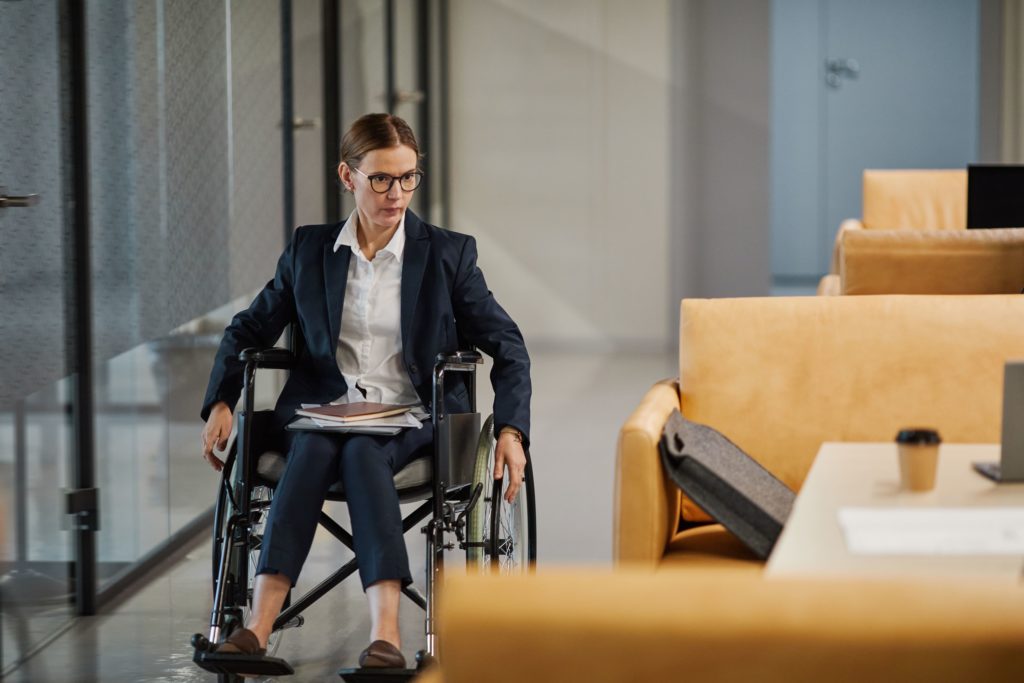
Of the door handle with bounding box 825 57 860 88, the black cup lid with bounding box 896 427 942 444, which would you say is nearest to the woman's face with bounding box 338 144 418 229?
the black cup lid with bounding box 896 427 942 444

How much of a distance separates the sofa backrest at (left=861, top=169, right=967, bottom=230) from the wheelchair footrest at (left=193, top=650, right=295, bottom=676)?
4094 millimetres

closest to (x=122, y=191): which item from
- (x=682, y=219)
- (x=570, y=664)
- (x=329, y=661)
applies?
(x=329, y=661)

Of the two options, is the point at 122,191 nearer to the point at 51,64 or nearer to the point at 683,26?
the point at 51,64

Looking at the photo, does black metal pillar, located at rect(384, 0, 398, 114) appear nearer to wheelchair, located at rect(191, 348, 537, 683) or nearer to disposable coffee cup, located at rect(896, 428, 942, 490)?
wheelchair, located at rect(191, 348, 537, 683)

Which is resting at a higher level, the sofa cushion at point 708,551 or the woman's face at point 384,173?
the woman's face at point 384,173

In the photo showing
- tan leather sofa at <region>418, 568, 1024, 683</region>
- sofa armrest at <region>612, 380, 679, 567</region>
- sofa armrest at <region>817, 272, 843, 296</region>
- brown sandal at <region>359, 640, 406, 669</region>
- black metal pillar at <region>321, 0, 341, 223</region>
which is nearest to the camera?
tan leather sofa at <region>418, 568, 1024, 683</region>

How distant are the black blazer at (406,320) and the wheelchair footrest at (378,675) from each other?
1.93 feet

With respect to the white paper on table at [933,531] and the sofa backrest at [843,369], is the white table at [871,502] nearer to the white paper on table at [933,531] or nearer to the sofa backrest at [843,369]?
the white paper on table at [933,531]

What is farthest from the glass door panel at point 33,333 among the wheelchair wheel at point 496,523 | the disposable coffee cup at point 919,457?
the disposable coffee cup at point 919,457

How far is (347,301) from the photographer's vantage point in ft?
9.46

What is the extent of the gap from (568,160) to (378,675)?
522 centimetres

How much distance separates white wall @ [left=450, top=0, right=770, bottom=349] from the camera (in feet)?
23.8

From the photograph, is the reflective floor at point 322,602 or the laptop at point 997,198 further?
the laptop at point 997,198

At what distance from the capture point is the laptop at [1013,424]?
199 centimetres
